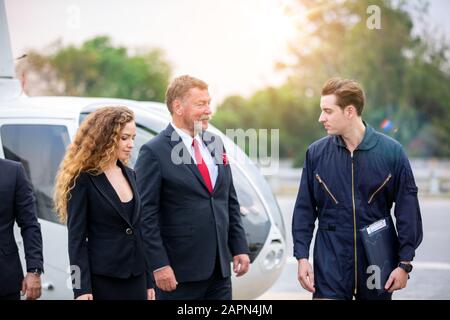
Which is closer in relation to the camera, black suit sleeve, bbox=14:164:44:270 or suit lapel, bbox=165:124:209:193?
black suit sleeve, bbox=14:164:44:270

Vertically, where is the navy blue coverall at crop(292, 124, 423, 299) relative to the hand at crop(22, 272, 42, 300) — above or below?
above

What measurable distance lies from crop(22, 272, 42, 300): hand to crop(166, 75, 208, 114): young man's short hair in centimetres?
135

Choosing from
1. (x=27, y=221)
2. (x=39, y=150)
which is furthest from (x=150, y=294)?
(x=39, y=150)

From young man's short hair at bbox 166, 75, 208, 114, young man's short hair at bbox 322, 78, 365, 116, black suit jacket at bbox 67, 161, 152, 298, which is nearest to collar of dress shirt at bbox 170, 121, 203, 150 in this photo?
young man's short hair at bbox 166, 75, 208, 114

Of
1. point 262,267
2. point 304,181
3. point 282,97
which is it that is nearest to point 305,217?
point 304,181

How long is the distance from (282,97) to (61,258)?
1520 inches

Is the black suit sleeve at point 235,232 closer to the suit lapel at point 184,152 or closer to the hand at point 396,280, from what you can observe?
the suit lapel at point 184,152

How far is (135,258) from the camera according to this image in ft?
15.3

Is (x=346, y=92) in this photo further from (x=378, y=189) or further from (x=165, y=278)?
(x=165, y=278)

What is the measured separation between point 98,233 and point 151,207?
1.35 ft

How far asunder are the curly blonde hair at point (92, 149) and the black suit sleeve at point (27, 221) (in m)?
0.17

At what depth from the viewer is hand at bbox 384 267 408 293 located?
4.59 m

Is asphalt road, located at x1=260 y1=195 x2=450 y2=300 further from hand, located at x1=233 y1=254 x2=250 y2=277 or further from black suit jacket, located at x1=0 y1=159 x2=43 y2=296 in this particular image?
black suit jacket, located at x1=0 y1=159 x2=43 y2=296

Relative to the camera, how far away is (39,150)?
7023mm
